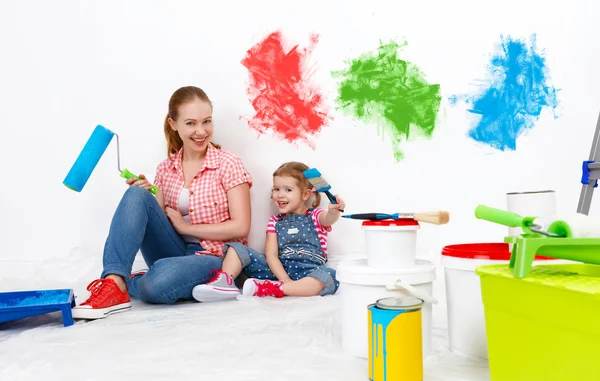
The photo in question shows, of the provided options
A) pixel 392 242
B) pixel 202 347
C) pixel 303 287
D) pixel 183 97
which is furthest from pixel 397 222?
pixel 183 97

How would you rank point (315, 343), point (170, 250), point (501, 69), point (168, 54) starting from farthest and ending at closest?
point (168, 54), point (501, 69), point (170, 250), point (315, 343)

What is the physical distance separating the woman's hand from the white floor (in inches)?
13.9

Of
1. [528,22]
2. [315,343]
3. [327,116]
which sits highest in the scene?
[528,22]

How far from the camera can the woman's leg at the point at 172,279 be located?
5.47 ft

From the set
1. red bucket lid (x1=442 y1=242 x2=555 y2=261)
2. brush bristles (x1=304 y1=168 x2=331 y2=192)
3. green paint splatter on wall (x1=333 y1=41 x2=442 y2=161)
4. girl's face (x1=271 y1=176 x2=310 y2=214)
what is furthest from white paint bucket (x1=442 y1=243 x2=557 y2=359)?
green paint splatter on wall (x1=333 y1=41 x2=442 y2=161)

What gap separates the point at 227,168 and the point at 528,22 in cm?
118

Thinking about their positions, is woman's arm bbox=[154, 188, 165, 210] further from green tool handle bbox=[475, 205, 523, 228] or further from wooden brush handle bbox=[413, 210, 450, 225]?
green tool handle bbox=[475, 205, 523, 228]

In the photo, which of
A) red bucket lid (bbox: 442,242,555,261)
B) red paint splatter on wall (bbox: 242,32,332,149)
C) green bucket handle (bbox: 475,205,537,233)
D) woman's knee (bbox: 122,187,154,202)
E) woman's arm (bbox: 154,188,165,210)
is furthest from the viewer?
red paint splatter on wall (bbox: 242,32,332,149)

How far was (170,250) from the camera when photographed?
1.87 metres

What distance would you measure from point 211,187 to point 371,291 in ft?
3.25

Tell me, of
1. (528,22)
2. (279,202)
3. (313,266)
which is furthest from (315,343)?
(528,22)

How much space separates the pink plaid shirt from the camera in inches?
75.1

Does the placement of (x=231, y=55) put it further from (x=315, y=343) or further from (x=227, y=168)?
(x=315, y=343)

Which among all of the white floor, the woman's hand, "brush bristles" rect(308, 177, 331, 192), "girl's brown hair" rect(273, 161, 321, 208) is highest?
"girl's brown hair" rect(273, 161, 321, 208)
